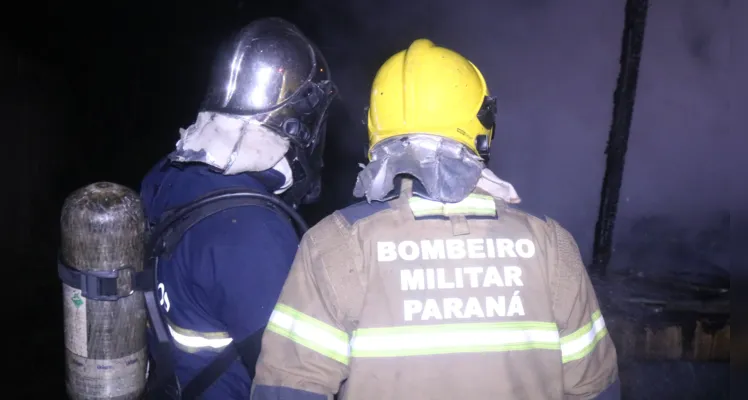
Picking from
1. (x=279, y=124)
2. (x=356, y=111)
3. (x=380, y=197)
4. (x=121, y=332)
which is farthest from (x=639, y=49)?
(x=121, y=332)

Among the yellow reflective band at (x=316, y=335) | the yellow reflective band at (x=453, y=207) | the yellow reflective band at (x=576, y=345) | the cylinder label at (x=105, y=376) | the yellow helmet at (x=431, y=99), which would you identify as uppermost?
the yellow helmet at (x=431, y=99)

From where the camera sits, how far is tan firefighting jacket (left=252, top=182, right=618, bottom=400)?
4.33 feet

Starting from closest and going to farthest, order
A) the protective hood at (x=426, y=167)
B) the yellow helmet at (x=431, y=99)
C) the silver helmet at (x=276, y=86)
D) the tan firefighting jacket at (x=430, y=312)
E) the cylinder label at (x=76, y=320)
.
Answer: the tan firefighting jacket at (x=430, y=312)
the protective hood at (x=426, y=167)
the yellow helmet at (x=431, y=99)
the cylinder label at (x=76, y=320)
the silver helmet at (x=276, y=86)

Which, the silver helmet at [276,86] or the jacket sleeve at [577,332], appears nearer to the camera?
the jacket sleeve at [577,332]

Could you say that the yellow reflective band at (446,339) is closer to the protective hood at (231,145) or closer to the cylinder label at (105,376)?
the protective hood at (231,145)

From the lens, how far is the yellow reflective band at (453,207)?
1445 millimetres

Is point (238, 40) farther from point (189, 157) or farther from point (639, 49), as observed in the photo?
point (639, 49)

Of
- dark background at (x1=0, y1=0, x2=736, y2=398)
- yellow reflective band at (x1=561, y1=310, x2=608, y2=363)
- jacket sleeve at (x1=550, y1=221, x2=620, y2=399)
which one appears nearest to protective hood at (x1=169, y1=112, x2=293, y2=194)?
jacket sleeve at (x1=550, y1=221, x2=620, y2=399)

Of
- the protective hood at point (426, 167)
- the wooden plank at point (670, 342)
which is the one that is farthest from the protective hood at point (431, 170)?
the wooden plank at point (670, 342)

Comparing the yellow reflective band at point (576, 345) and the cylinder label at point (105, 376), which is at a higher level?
the yellow reflective band at point (576, 345)

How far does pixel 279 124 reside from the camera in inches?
84.8

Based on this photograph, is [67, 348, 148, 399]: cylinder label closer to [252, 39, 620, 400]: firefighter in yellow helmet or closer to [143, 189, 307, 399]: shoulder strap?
[143, 189, 307, 399]: shoulder strap

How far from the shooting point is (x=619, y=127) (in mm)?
5031

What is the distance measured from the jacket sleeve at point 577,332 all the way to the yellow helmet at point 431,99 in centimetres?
40
